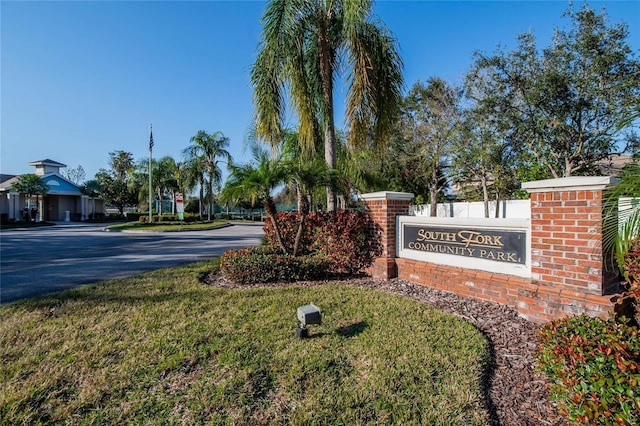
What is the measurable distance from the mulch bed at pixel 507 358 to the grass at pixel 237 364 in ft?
0.44

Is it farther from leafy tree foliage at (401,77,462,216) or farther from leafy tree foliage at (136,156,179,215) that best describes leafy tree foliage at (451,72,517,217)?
leafy tree foliage at (136,156,179,215)

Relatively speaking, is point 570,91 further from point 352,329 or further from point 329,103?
point 352,329

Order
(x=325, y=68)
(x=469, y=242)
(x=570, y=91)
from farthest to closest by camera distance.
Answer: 1. (x=570, y=91)
2. (x=325, y=68)
3. (x=469, y=242)

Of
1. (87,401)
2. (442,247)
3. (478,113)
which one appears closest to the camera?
(87,401)

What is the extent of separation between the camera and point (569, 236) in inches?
127

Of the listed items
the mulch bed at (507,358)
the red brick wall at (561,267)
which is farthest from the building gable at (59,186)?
the red brick wall at (561,267)

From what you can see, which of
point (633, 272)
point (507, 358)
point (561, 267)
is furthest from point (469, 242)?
point (633, 272)

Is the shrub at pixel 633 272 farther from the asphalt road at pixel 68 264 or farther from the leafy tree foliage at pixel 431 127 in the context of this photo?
the leafy tree foliage at pixel 431 127

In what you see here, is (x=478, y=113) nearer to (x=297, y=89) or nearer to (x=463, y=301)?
(x=297, y=89)

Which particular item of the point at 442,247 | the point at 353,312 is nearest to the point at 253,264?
the point at 353,312

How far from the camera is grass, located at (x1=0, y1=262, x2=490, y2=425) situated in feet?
7.16

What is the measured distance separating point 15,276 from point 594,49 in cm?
1778

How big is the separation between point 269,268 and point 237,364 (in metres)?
2.85

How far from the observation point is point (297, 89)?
6762 millimetres
